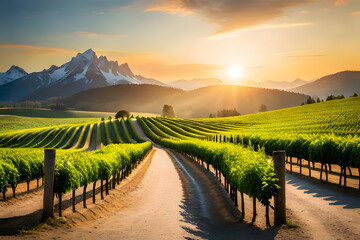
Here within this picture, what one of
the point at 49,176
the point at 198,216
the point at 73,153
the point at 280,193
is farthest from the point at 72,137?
the point at 280,193

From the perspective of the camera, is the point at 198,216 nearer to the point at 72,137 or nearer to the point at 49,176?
the point at 49,176

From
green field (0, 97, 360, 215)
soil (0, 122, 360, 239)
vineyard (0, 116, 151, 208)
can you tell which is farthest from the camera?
vineyard (0, 116, 151, 208)

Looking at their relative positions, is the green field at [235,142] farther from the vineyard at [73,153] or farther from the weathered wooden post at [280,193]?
the weathered wooden post at [280,193]

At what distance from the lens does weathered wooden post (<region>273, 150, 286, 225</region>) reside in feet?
57.2

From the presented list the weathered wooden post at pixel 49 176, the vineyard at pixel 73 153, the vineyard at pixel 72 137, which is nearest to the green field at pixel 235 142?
the vineyard at pixel 72 137

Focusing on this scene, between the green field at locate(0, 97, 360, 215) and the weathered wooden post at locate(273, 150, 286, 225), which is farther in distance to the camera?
the green field at locate(0, 97, 360, 215)

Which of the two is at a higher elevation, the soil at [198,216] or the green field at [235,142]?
the green field at [235,142]

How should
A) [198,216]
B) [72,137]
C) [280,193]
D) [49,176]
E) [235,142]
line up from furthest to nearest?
1. [72,137]
2. [235,142]
3. [198,216]
4. [49,176]
5. [280,193]

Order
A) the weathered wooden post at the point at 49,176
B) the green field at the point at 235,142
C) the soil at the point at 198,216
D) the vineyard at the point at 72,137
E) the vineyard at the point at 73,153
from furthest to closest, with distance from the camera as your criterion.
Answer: the vineyard at the point at 72,137 → the vineyard at the point at 73,153 → the green field at the point at 235,142 → the weathered wooden post at the point at 49,176 → the soil at the point at 198,216

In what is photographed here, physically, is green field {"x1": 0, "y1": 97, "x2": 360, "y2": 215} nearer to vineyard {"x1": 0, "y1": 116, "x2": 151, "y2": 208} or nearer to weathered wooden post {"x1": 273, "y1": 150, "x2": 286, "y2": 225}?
vineyard {"x1": 0, "y1": 116, "x2": 151, "y2": 208}

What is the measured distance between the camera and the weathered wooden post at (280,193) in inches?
687

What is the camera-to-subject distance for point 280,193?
57.4 feet

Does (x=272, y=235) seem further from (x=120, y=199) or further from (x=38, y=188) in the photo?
(x=38, y=188)

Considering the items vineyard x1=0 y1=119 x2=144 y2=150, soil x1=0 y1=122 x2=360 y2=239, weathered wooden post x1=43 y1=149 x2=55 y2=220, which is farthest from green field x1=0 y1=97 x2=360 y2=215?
soil x1=0 y1=122 x2=360 y2=239
